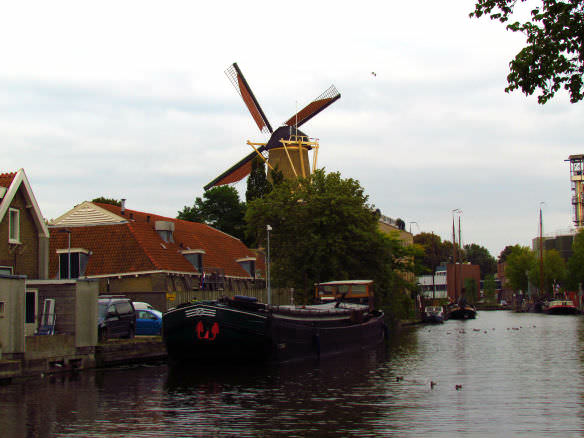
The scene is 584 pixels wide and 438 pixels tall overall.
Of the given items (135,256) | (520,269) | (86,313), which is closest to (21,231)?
(86,313)

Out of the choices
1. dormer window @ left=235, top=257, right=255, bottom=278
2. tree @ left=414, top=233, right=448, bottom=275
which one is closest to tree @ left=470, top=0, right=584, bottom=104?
dormer window @ left=235, top=257, right=255, bottom=278

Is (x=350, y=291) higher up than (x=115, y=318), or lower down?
higher up

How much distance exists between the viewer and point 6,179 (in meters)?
37.8

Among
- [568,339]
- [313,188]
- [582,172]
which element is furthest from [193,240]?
[582,172]

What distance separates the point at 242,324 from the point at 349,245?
27.7m

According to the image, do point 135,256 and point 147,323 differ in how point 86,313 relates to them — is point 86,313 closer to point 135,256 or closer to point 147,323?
point 147,323

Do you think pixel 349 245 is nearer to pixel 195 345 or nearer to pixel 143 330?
pixel 143 330

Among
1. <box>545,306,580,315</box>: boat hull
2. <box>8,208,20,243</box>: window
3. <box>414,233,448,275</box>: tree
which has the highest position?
<box>414,233,448,275</box>: tree

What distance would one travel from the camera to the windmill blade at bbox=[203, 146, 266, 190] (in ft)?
323

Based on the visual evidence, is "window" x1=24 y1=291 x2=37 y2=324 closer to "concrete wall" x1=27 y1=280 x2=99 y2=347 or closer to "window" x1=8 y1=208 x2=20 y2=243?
"concrete wall" x1=27 y1=280 x2=99 y2=347

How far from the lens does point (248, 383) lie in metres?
30.0

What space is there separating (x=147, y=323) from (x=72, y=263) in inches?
431

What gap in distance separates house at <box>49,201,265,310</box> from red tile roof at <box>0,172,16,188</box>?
9463 mm

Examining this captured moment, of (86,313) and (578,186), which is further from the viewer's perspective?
(578,186)
